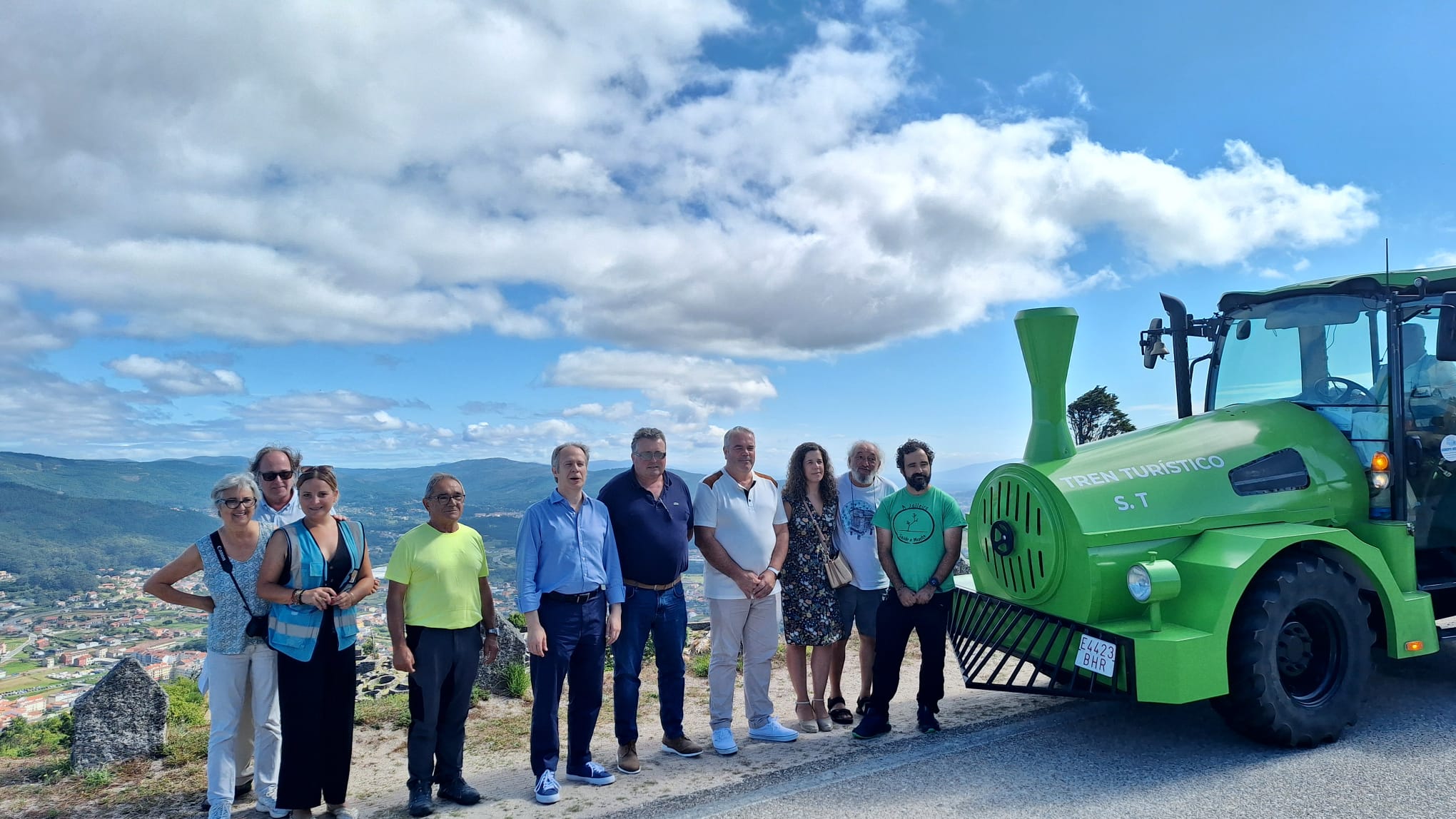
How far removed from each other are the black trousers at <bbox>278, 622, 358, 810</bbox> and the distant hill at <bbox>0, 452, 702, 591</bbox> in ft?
97.9

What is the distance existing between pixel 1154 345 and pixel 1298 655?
2.73 metres

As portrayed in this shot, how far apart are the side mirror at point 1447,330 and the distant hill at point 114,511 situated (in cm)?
3248

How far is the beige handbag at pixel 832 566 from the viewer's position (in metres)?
5.21

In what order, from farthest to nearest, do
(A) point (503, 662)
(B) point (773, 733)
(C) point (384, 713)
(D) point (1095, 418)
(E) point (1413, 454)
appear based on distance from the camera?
1. (D) point (1095, 418)
2. (A) point (503, 662)
3. (C) point (384, 713)
4. (E) point (1413, 454)
5. (B) point (773, 733)

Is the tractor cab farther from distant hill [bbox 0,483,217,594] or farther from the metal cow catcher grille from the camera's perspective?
distant hill [bbox 0,483,217,594]

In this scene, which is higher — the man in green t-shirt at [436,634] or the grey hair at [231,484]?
the grey hair at [231,484]

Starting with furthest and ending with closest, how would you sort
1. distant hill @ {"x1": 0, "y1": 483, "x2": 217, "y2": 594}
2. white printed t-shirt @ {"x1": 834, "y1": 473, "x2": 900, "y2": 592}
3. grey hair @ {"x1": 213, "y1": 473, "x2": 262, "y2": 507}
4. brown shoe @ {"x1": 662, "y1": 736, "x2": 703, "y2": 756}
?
distant hill @ {"x1": 0, "y1": 483, "x2": 217, "y2": 594} → white printed t-shirt @ {"x1": 834, "y1": 473, "x2": 900, "y2": 592} → brown shoe @ {"x1": 662, "y1": 736, "x2": 703, "y2": 756} → grey hair @ {"x1": 213, "y1": 473, "x2": 262, "y2": 507}

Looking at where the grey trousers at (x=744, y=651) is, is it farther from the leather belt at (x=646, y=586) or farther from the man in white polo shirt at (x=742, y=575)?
the leather belt at (x=646, y=586)

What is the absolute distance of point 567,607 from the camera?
14.1ft

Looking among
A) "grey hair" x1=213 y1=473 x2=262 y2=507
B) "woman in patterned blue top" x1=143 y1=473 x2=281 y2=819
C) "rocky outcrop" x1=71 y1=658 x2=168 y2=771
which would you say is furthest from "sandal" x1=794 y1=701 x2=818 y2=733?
"rocky outcrop" x1=71 y1=658 x2=168 y2=771

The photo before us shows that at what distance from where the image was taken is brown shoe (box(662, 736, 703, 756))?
190 inches

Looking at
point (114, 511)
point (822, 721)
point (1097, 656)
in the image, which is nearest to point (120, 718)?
point (822, 721)

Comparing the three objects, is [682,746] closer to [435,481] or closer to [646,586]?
[646,586]

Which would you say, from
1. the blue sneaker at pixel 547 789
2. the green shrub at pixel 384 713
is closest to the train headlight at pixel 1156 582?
the blue sneaker at pixel 547 789
